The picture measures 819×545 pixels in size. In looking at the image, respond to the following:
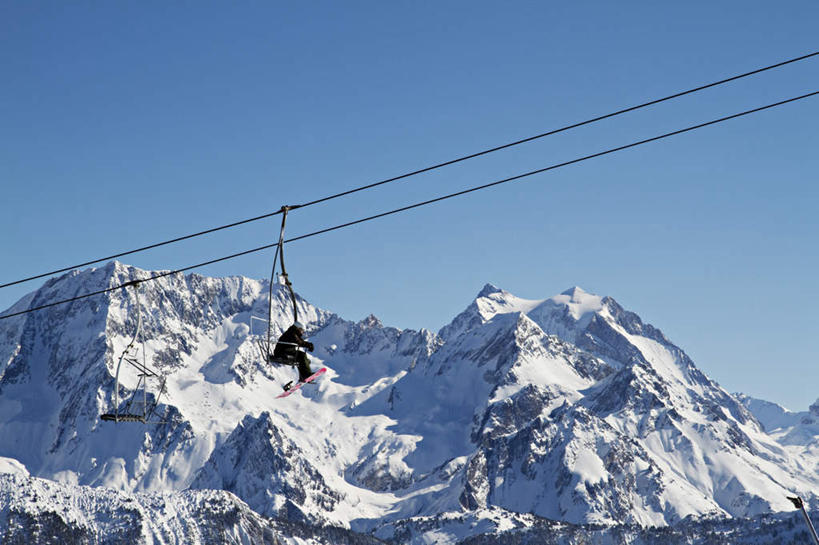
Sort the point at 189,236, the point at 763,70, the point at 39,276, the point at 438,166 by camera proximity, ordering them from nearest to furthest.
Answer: the point at 763,70, the point at 438,166, the point at 189,236, the point at 39,276

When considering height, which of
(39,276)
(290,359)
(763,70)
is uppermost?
(39,276)

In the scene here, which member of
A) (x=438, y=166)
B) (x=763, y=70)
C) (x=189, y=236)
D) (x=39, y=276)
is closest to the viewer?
(x=763, y=70)

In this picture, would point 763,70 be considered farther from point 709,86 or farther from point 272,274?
point 272,274

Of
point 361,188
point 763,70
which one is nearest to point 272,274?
point 361,188

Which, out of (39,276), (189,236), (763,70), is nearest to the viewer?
(763,70)

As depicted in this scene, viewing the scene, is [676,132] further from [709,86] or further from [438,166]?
[438,166]

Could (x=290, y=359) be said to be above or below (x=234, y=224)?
below

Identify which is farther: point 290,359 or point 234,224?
point 290,359

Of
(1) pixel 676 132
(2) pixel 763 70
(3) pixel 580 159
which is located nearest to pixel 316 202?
(3) pixel 580 159

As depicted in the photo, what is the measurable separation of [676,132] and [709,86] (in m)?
2.20

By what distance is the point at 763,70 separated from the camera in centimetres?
2683

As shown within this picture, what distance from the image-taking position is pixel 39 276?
110 ft

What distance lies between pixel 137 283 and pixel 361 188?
8080 millimetres

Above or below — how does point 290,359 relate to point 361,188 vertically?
below
